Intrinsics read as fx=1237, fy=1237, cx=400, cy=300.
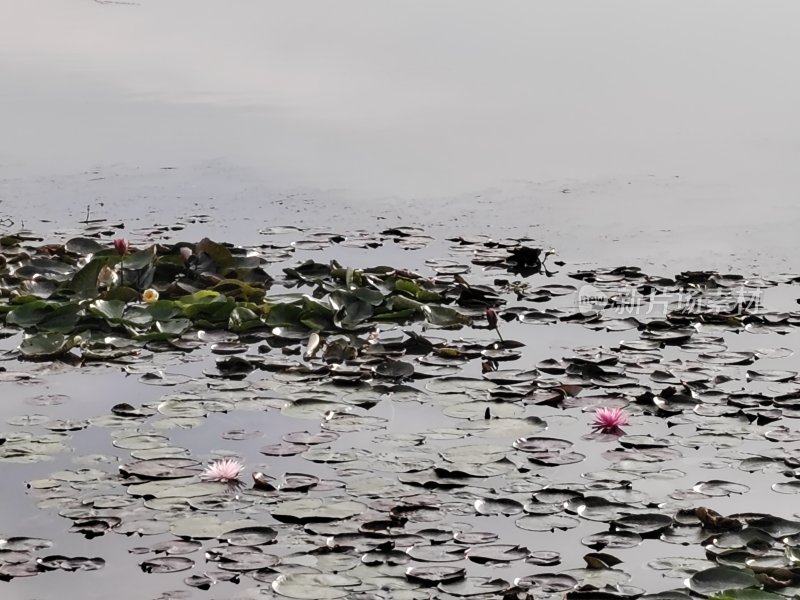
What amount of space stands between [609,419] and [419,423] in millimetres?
660

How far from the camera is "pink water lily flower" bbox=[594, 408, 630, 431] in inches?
166

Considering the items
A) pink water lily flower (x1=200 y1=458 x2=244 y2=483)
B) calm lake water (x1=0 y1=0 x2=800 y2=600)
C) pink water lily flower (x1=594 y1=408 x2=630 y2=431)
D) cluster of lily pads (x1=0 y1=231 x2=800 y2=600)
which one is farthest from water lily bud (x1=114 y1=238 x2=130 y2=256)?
pink water lily flower (x1=594 y1=408 x2=630 y2=431)

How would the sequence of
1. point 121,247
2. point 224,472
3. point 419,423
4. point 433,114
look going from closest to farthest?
point 224,472
point 419,423
point 121,247
point 433,114

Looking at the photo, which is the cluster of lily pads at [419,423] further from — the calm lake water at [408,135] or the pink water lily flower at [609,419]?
the calm lake water at [408,135]

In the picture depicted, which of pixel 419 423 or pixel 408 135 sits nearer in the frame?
pixel 419 423

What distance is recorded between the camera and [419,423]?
14.3 feet

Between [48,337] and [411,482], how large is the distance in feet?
6.94

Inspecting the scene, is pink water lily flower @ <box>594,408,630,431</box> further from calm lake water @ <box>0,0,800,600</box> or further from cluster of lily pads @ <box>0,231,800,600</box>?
calm lake water @ <box>0,0,800,600</box>

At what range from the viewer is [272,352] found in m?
5.20

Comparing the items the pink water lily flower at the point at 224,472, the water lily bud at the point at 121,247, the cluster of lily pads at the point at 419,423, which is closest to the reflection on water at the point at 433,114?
the cluster of lily pads at the point at 419,423

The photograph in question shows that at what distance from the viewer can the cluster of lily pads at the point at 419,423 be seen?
331cm

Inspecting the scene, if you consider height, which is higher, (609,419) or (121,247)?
(121,247)

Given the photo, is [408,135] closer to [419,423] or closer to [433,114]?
[433,114]

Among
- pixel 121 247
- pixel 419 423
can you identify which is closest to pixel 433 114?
pixel 121 247
